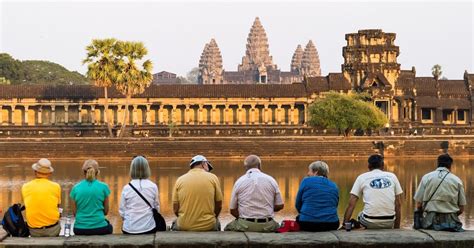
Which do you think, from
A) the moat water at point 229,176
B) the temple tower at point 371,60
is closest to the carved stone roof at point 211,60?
the temple tower at point 371,60

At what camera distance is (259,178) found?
43.3 ft

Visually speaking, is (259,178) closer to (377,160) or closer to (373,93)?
(377,160)

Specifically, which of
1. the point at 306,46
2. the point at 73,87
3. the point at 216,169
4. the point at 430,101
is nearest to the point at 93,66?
the point at 73,87

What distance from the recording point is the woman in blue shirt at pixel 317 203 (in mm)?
12891

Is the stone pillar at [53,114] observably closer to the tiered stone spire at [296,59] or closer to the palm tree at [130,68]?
the palm tree at [130,68]

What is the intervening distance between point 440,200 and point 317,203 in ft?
4.96

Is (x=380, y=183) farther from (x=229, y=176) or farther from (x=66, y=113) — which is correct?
(x=66, y=113)

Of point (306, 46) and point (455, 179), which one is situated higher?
point (306, 46)

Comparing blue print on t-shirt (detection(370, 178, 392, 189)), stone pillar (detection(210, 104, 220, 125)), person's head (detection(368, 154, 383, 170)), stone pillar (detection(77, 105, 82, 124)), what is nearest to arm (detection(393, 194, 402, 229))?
blue print on t-shirt (detection(370, 178, 392, 189))

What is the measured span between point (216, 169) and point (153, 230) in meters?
30.6

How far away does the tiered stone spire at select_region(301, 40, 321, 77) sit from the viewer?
7121 inches

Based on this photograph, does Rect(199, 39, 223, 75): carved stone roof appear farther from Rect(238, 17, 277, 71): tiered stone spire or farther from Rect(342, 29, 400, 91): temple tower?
Rect(342, 29, 400, 91): temple tower

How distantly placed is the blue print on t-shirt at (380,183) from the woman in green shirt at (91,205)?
3241 millimetres

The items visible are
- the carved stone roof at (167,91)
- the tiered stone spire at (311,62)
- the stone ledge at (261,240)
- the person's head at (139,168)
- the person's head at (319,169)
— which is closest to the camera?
the stone ledge at (261,240)
